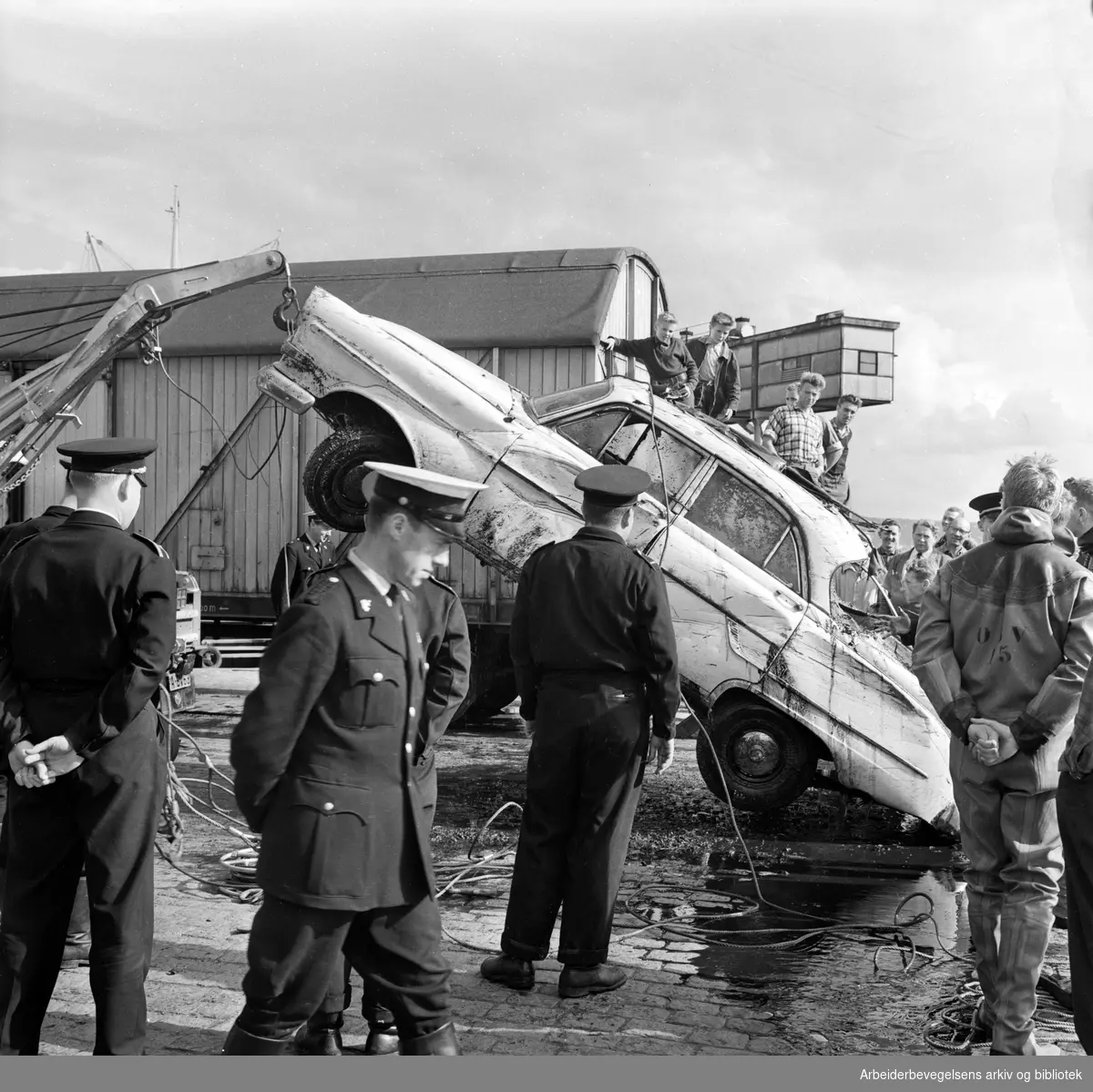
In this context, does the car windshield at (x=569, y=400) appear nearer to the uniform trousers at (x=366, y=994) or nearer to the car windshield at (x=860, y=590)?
the car windshield at (x=860, y=590)

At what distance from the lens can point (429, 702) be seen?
→ 3.22 meters

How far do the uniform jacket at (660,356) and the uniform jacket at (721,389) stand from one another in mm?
294

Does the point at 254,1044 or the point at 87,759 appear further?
the point at 87,759

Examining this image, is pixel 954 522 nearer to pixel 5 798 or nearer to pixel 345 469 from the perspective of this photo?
pixel 345 469

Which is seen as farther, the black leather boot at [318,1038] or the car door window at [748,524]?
the car door window at [748,524]

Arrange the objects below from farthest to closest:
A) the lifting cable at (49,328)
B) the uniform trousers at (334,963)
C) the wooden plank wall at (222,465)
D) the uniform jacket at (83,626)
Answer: the lifting cable at (49,328) < the wooden plank wall at (222,465) < the uniform jacket at (83,626) < the uniform trousers at (334,963)

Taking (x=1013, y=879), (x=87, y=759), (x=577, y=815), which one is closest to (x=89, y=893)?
(x=87, y=759)

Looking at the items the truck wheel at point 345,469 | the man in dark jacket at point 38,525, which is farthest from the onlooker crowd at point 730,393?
the man in dark jacket at point 38,525

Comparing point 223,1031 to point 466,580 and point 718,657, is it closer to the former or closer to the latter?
point 718,657

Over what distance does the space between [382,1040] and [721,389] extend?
6.65 meters

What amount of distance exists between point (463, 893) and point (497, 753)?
353 cm

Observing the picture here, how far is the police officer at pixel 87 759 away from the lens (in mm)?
3068

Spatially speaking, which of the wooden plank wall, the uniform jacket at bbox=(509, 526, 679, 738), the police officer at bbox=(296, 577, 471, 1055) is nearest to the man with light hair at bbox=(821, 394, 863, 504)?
the wooden plank wall

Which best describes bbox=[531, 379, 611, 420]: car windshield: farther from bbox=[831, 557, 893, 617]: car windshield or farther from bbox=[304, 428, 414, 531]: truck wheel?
bbox=[831, 557, 893, 617]: car windshield
